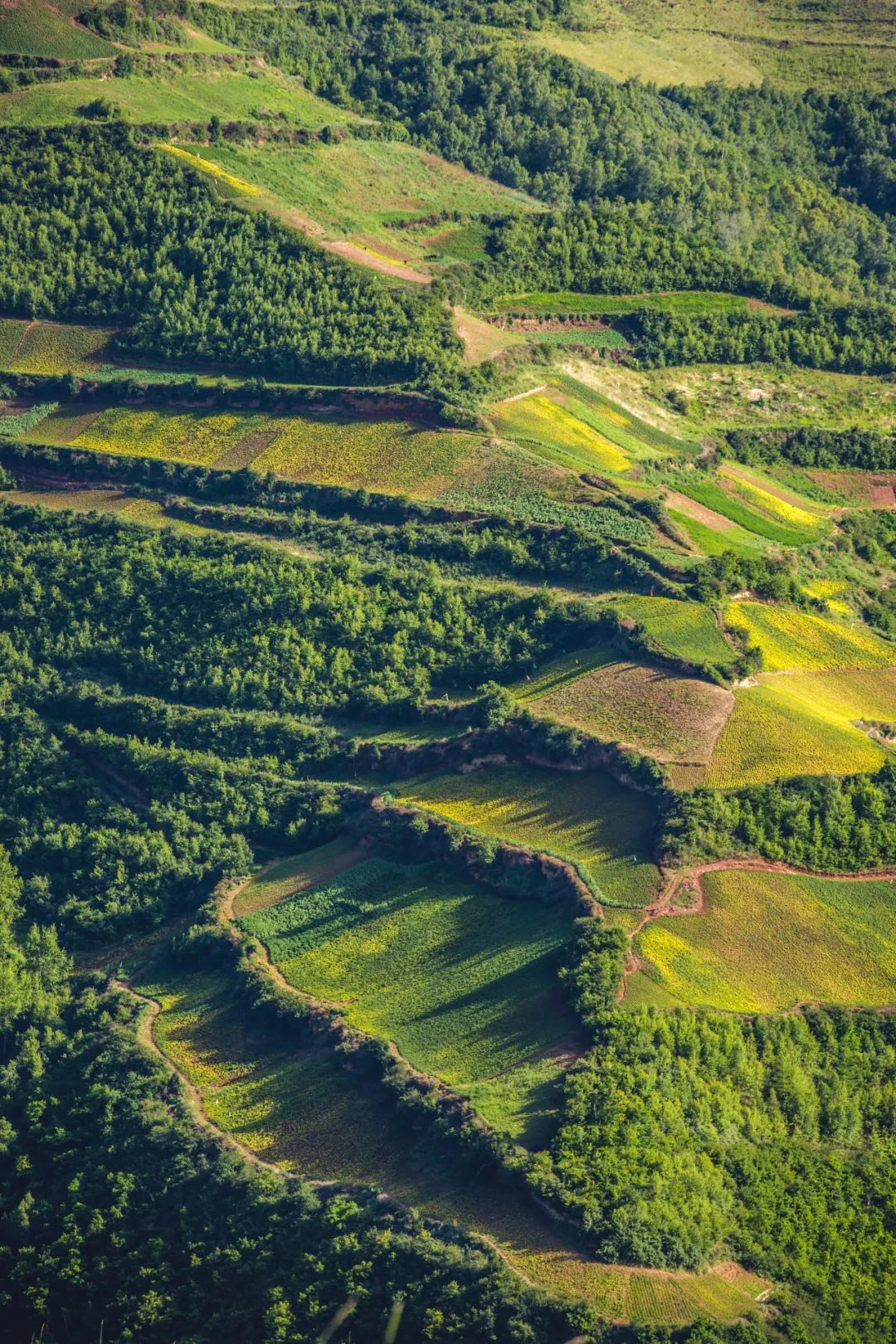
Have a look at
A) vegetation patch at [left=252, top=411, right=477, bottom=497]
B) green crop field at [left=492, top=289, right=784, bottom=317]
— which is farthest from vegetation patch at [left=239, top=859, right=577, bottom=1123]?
green crop field at [left=492, top=289, right=784, bottom=317]

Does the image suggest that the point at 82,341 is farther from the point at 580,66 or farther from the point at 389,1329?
the point at 389,1329

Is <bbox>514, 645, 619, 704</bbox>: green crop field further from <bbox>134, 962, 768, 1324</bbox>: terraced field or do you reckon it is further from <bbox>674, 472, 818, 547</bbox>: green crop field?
<bbox>134, 962, 768, 1324</bbox>: terraced field

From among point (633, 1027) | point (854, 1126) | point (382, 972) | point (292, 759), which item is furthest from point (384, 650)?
point (854, 1126)

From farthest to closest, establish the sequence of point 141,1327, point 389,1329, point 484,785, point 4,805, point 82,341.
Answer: point 82,341
point 4,805
point 484,785
point 141,1327
point 389,1329

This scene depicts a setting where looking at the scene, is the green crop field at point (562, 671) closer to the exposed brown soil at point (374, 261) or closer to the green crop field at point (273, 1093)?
the green crop field at point (273, 1093)

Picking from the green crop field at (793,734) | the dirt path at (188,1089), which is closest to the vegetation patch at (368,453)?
the green crop field at (793,734)

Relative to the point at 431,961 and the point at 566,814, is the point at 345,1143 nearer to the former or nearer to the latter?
the point at 431,961

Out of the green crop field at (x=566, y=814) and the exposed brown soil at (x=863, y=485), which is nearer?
the green crop field at (x=566, y=814)
